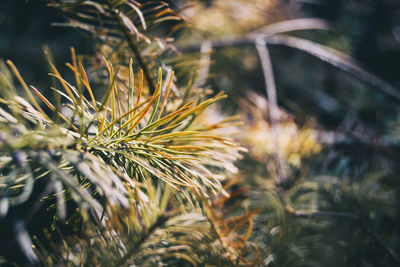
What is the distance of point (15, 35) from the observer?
2.00ft

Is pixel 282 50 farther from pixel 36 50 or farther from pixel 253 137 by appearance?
pixel 36 50

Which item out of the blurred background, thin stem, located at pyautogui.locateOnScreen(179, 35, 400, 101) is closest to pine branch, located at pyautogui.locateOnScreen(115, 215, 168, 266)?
the blurred background

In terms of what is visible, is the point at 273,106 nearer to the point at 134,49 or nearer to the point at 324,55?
the point at 324,55

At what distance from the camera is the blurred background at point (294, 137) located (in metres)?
0.48

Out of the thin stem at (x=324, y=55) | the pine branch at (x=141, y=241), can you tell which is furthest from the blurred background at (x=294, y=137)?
the pine branch at (x=141, y=241)

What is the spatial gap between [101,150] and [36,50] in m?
0.63

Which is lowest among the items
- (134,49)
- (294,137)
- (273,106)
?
(294,137)

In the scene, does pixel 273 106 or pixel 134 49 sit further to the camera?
pixel 273 106

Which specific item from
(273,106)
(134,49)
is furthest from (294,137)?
(134,49)

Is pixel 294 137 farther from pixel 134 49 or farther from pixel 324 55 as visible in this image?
pixel 134 49

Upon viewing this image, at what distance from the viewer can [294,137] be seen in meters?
0.69

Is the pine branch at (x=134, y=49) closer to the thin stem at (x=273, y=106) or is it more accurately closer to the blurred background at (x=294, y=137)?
Result: the blurred background at (x=294, y=137)

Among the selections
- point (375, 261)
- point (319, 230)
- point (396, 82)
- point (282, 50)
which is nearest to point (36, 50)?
point (319, 230)

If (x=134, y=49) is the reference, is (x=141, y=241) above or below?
below
